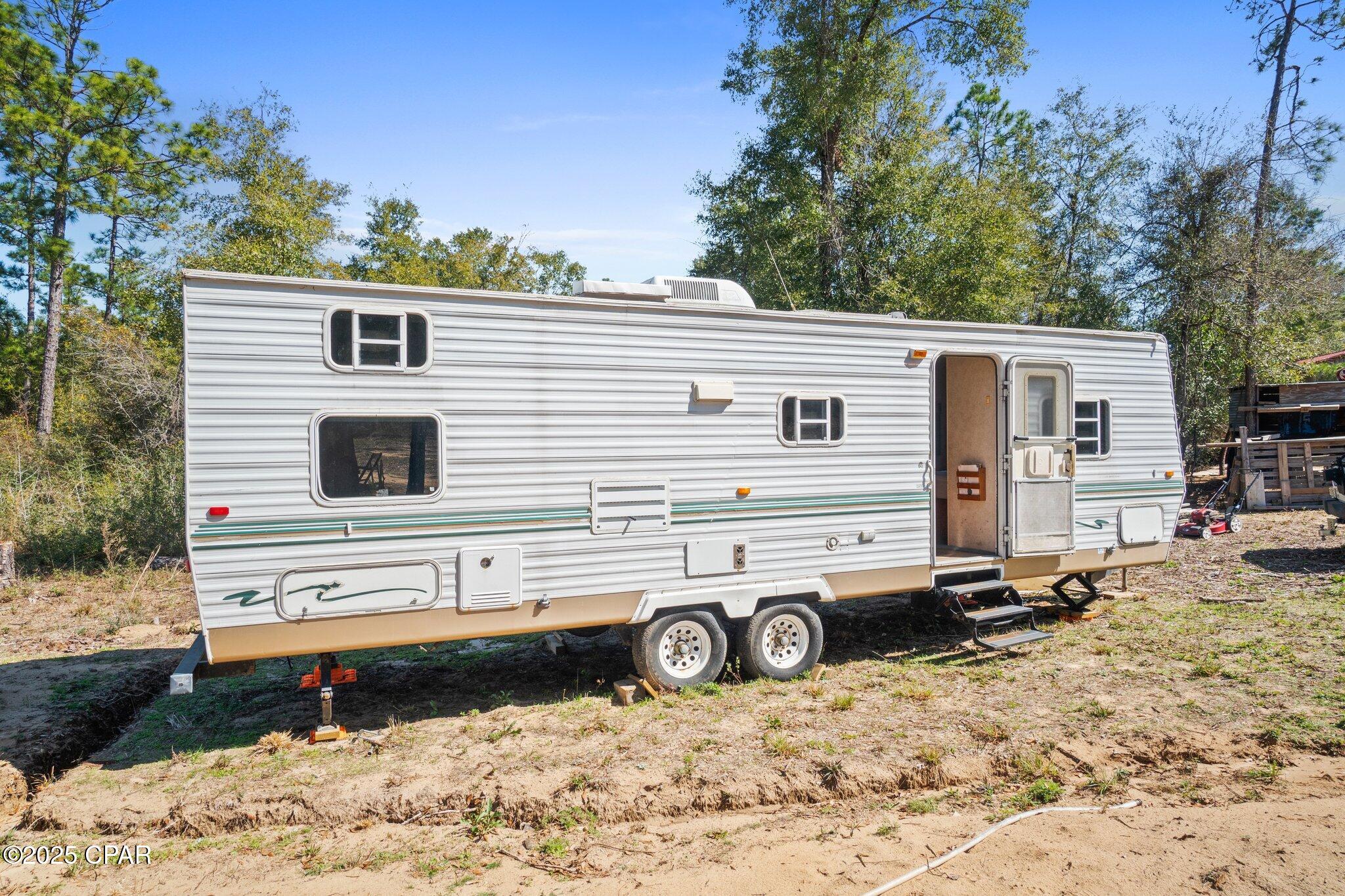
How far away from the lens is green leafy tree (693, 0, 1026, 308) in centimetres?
1730

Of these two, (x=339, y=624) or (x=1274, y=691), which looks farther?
(x=1274, y=691)

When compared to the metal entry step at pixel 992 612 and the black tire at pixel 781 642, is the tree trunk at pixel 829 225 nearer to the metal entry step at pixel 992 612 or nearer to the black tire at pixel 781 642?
the metal entry step at pixel 992 612

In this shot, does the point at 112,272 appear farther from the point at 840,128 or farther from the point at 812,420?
the point at 812,420

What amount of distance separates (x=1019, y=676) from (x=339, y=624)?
6014 millimetres

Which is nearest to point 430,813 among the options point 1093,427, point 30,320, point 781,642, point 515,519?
point 515,519

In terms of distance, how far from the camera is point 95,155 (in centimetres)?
1920

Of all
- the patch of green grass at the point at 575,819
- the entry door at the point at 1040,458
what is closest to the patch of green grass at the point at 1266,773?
the entry door at the point at 1040,458

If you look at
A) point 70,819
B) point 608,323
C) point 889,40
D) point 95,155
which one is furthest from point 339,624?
point 95,155

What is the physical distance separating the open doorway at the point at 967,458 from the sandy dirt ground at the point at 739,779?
1312mm

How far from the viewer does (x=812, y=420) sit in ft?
24.4

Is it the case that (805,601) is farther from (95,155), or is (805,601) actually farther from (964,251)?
(95,155)

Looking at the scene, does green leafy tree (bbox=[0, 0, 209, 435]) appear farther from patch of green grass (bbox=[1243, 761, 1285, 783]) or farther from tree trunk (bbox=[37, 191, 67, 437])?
patch of green grass (bbox=[1243, 761, 1285, 783])

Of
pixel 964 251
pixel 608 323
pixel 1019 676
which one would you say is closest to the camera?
pixel 608 323

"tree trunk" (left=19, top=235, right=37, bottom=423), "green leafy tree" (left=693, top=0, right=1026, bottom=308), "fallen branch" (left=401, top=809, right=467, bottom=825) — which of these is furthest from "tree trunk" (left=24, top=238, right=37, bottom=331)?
"fallen branch" (left=401, top=809, right=467, bottom=825)
